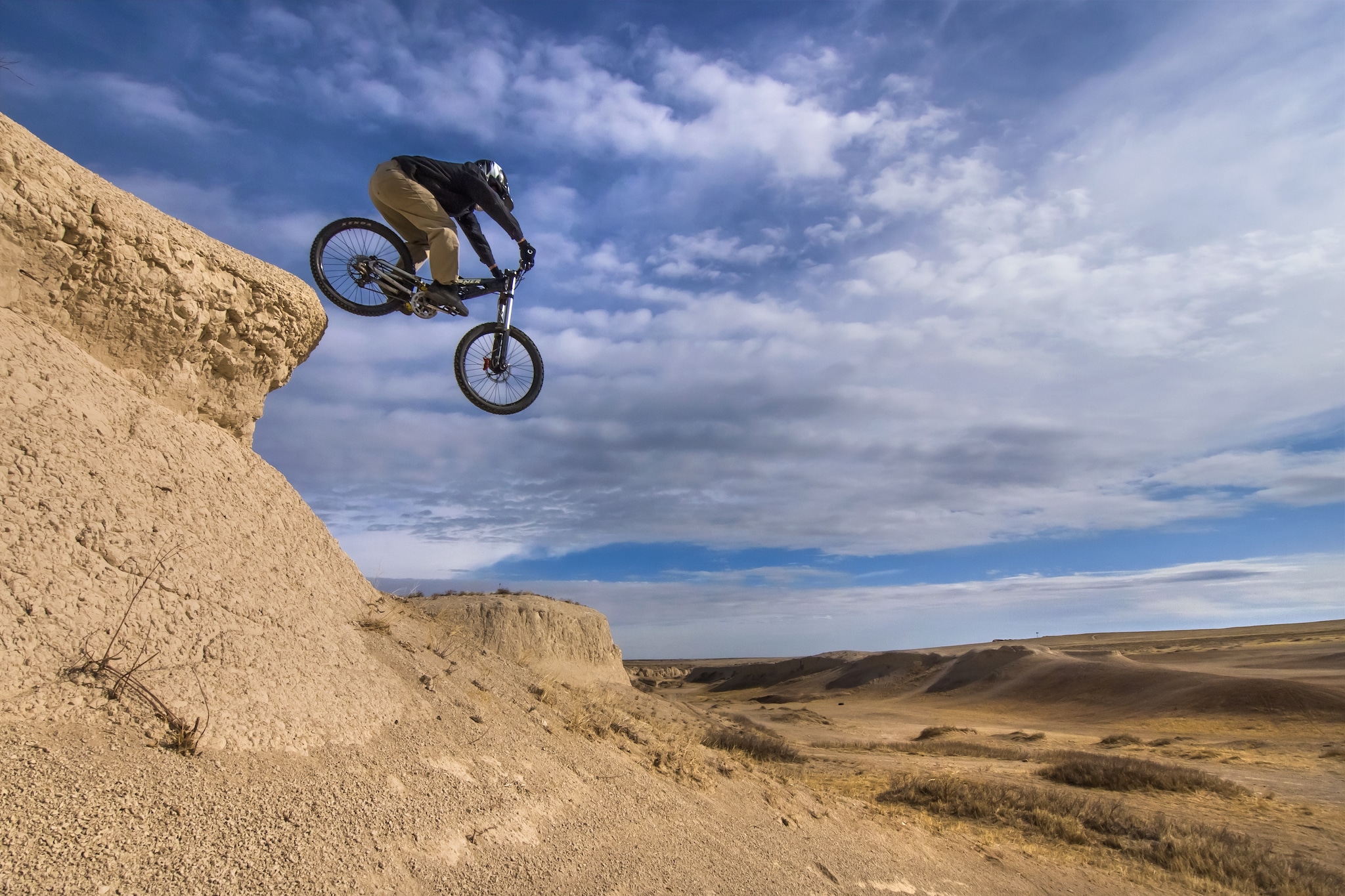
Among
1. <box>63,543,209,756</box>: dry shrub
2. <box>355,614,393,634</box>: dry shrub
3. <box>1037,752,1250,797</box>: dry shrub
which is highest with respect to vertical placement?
<box>355,614,393,634</box>: dry shrub

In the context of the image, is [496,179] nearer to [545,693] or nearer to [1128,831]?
[545,693]

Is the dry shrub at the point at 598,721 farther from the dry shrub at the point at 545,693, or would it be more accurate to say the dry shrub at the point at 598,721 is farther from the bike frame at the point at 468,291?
the bike frame at the point at 468,291

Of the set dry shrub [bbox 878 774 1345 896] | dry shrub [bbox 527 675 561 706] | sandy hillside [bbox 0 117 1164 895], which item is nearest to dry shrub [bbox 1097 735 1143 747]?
dry shrub [bbox 878 774 1345 896]

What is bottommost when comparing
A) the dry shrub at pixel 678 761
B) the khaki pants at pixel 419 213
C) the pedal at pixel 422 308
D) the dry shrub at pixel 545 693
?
the dry shrub at pixel 678 761

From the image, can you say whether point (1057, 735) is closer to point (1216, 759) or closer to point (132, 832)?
point (1216, 759)

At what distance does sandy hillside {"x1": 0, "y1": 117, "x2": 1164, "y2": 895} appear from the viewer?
356 centimetres

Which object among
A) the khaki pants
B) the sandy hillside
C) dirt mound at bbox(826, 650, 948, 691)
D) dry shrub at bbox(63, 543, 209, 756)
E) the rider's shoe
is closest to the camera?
the sandy hillside

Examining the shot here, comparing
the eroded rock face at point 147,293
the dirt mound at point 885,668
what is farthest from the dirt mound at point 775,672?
the eroded rock face at point 147,293

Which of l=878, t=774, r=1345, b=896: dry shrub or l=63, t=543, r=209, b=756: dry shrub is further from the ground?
l=63, t=543, r=209, b=756: dry shrub

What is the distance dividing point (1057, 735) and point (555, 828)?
2476cm

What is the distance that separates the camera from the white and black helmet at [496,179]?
765 centimetres

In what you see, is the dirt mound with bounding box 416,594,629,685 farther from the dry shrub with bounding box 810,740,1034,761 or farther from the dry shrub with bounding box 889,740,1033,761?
the dry shrub with bounding box 889,740,1033,761

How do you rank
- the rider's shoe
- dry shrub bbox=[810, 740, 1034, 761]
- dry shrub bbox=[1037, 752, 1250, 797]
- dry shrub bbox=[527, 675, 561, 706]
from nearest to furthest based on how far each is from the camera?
the rider's shoe, dry shrub bbox=[527, 675, 561, 706], dry shrub bbox=[1037, 752, 1250, 797], dry shrub bbox=[810, 740, 1034, 761]

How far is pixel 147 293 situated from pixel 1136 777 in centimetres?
1773
